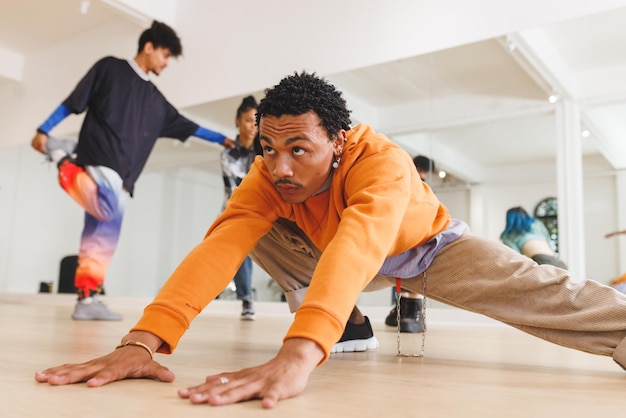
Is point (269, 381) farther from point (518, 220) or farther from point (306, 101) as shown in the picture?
point (518, 220)

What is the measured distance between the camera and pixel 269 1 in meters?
4.77

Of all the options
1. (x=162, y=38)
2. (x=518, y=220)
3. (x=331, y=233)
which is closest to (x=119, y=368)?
(x=331, y=233)

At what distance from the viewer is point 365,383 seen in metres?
1.12

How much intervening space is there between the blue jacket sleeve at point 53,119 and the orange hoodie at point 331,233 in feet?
6.83

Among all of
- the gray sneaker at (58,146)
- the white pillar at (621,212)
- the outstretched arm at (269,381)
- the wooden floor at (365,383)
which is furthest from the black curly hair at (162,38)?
the outstretched arm at (269,381)

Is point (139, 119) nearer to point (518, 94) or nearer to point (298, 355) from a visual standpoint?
point (518, 94)

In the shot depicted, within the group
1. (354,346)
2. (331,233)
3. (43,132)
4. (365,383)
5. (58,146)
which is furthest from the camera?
(58,146)

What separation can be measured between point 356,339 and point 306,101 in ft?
2.82

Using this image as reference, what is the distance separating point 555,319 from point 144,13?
4.77 meters

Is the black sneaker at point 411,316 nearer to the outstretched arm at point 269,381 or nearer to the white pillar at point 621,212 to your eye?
the white pillar at point 621,212

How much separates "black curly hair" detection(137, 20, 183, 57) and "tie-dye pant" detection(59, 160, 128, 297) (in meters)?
0.78

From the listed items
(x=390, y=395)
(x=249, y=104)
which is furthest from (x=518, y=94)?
(x=390, y=395)

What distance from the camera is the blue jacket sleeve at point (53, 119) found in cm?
307

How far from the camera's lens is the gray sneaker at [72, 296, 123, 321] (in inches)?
122
